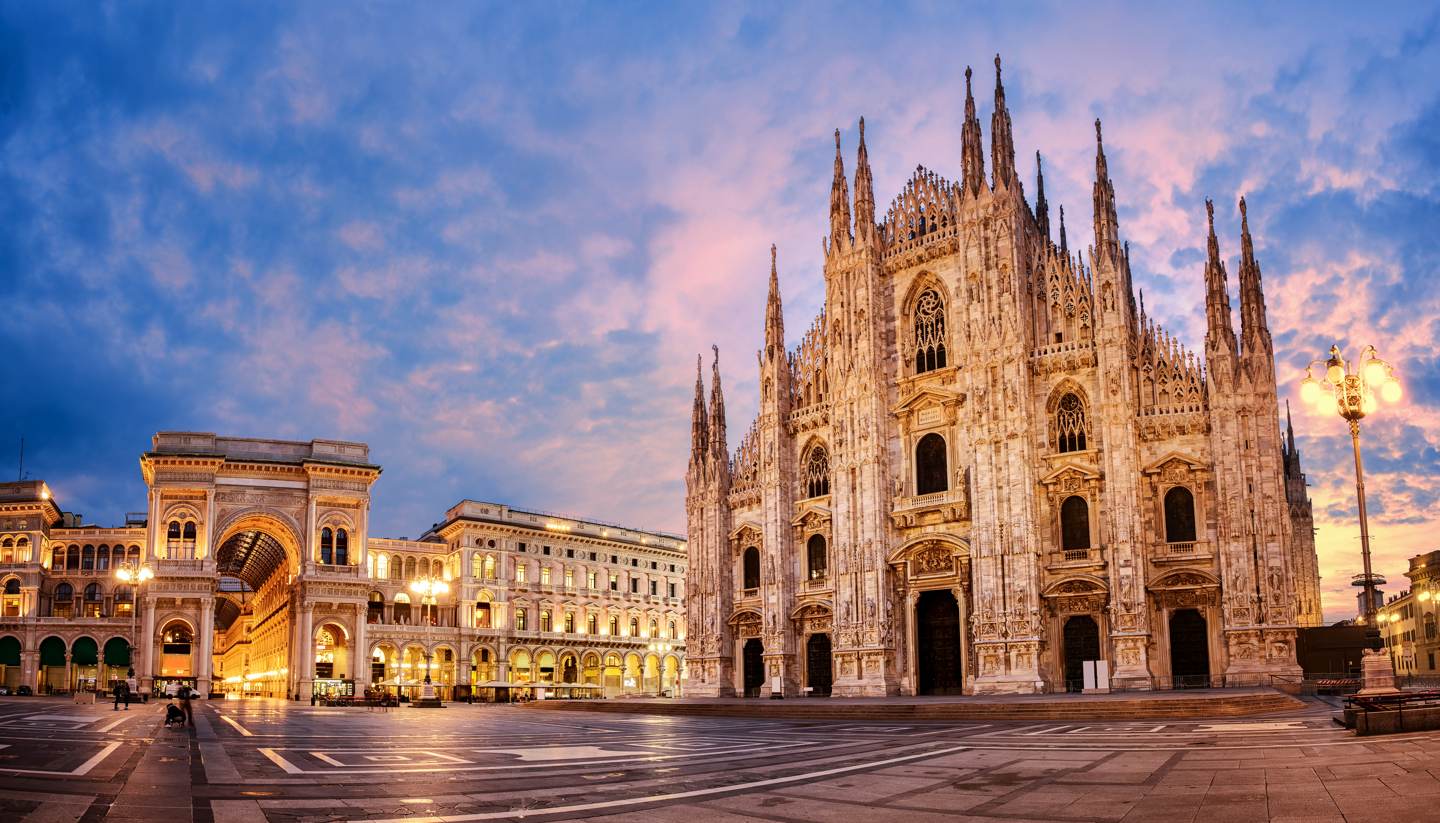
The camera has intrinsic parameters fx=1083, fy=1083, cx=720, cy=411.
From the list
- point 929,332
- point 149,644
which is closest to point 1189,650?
point 929,332

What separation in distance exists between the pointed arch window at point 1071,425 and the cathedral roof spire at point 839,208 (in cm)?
1411

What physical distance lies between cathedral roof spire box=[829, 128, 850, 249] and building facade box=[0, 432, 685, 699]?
36.2 metres

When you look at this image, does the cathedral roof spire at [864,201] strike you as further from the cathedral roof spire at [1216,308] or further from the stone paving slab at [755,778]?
the stone paving slab at [755,778]

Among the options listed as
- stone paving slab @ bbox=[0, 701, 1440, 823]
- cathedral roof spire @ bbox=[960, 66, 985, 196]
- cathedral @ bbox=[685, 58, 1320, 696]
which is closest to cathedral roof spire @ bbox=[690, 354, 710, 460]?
cathedral @ bbox=[685, 58, 1320, 696]

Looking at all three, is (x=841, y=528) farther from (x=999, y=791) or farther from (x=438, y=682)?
(x=438, y=682)

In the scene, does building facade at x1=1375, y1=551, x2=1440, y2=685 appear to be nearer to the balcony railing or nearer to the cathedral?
the cathedral

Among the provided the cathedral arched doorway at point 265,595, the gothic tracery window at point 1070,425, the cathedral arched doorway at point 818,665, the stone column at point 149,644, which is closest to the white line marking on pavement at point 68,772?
the gothic tracery window at point 1070,425

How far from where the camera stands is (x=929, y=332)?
168 ft

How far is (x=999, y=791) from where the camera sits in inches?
492

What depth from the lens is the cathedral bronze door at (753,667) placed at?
5519cm

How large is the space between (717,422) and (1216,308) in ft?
83.3

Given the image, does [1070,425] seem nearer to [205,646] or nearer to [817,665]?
[817,665]

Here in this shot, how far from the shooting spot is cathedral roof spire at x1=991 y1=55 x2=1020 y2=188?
48938 mm

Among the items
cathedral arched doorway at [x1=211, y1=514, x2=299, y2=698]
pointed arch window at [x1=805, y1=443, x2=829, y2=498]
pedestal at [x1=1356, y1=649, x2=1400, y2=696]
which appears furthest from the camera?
cathedral arched doorway at [x1=211, y1=514, x2=299, y2=698]
